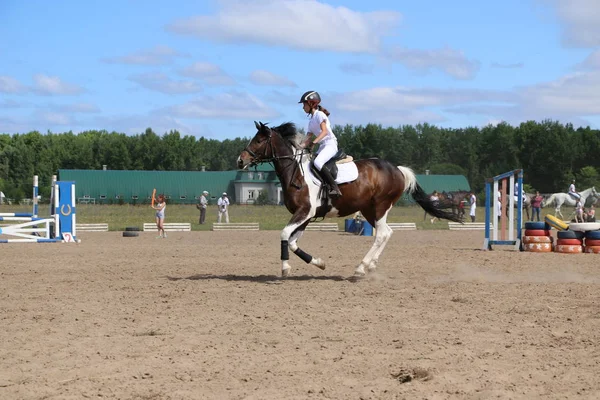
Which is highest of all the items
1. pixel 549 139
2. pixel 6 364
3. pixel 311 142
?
pixel 549 139

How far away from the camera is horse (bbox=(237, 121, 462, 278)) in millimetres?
12188

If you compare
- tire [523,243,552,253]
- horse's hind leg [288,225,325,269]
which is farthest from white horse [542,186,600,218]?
horse's hind leg [288,225,325,269]

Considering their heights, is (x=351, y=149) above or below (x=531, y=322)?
above

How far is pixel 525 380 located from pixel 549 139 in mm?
92245

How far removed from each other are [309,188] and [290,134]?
1108 millimetres

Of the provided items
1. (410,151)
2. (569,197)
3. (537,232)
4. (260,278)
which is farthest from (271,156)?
(410,151)

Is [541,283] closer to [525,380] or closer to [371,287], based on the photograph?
[371,287]

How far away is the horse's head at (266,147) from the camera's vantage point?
12352 mm

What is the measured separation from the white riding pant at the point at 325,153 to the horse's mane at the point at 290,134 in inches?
16.6

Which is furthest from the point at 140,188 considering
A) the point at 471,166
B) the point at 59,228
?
the point at 59,228

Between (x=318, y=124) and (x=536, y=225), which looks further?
(x=536, y=225)

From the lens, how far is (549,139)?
92812 mm

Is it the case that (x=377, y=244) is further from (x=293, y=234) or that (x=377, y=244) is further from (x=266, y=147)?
(x=266, y=147)

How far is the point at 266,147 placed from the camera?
12.5 metres
